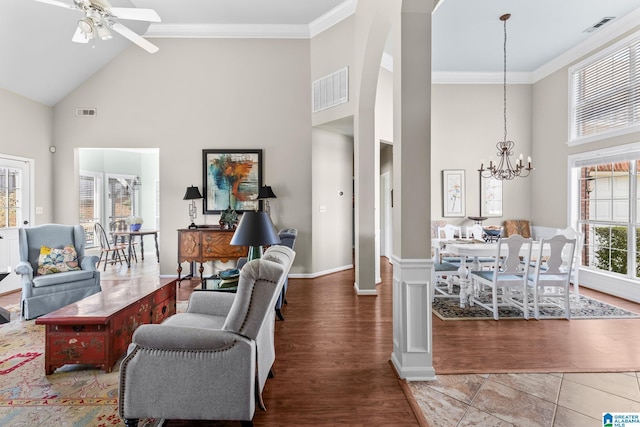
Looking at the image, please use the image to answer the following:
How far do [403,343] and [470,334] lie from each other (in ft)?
4.11

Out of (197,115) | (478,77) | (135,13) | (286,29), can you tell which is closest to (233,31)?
(286,29)

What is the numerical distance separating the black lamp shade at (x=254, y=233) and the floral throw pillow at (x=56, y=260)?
2.76 metres

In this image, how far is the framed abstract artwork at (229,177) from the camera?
5.88 metres

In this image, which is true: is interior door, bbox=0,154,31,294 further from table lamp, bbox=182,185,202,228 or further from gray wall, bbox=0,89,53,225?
table lamp, bbox=182,185,202,228

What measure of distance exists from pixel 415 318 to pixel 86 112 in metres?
6.61

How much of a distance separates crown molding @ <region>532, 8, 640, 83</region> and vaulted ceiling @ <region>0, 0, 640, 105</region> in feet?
0.05

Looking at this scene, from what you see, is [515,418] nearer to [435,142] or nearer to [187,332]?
[187,332]

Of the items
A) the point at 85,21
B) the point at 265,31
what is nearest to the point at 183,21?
the point at 265,31

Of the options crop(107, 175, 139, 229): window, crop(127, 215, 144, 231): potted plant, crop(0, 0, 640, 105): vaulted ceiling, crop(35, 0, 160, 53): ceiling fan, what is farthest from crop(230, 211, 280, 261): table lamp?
crop(107, 175, 139, 229): window

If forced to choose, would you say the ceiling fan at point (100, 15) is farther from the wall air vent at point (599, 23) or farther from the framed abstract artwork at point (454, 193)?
the wall air vent at point (599, 23)

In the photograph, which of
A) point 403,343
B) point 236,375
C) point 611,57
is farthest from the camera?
point 611,57

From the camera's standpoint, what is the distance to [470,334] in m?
3.29

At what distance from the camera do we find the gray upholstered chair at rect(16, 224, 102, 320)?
3693mm

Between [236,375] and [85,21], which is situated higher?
[85,21]
